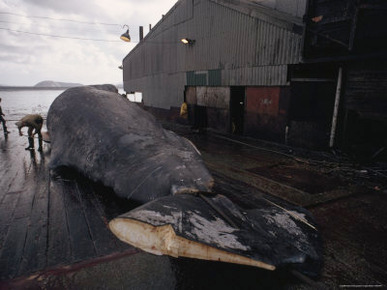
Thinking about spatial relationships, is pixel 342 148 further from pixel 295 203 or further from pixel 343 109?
pixel 295 203

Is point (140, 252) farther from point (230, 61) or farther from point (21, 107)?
point (21, 107)

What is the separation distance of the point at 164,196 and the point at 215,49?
40.9 feet

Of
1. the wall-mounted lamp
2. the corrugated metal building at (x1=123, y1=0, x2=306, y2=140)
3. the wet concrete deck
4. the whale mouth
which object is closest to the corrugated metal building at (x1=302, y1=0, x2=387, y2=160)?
the corrugated metal building at (x1=123, y1=0, x2=306, y2=140)

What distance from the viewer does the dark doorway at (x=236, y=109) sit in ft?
44.4

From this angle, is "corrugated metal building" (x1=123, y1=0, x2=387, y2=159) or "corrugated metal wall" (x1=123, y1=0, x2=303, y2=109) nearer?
"corrugated metal building" (x1=123, y1=0, x2=387, y2=159)

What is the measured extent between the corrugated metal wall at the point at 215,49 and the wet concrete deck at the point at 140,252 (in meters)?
5.26

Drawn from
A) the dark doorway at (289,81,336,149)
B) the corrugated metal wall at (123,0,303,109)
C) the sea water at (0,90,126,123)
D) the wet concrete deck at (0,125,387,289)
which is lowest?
the wet concrete deck at (0,125,387,289)

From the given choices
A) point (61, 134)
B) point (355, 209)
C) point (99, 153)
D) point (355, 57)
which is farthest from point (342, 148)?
point (61, 134)

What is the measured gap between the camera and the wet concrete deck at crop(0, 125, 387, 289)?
2.82m

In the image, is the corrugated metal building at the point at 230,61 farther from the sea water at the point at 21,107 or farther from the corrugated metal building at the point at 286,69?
the sea water at the point at 21,107

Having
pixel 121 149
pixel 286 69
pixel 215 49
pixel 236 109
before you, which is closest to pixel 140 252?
pixel 121 149

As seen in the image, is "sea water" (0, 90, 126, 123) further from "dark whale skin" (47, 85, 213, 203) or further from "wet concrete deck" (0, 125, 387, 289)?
"wet concrete deck" (0, 125, 387, 289)

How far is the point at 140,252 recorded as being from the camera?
330cm

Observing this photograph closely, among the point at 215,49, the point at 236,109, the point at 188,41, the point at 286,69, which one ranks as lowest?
the point at 236,109
